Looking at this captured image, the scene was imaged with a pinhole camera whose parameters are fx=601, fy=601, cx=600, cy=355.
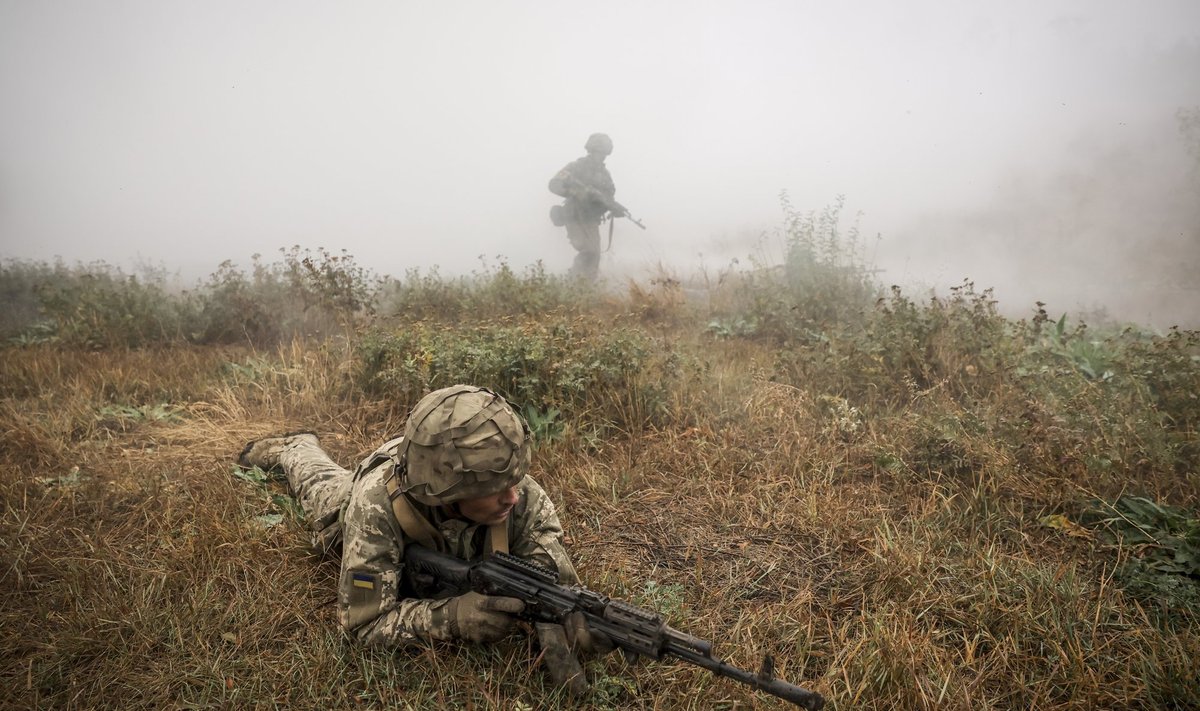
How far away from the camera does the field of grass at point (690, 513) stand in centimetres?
215

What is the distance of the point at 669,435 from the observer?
12.7ft

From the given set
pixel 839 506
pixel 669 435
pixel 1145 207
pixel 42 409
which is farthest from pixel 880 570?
pixel 1145 207

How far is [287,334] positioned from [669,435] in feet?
14.7

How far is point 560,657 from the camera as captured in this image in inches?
77.9

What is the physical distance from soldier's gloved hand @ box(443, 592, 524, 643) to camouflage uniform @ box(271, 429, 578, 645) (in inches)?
2.4

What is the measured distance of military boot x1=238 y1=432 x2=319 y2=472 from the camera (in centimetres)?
356

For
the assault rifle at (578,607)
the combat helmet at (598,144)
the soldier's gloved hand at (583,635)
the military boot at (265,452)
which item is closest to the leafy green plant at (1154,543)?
the assault rifle at (578,607)

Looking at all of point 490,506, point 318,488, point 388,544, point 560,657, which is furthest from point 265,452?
point 560,657

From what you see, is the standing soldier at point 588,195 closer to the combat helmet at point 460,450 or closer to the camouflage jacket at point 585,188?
the camouflage jacket at point 585,188

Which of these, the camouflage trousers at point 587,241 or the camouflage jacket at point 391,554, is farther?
the camouflage trousers at point 587,241

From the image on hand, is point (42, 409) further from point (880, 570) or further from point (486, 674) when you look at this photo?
point (880, 570)

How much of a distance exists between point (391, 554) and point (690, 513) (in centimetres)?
156

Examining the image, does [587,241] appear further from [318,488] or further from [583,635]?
[583,635]

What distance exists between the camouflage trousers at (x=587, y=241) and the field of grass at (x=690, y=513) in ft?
22.9
